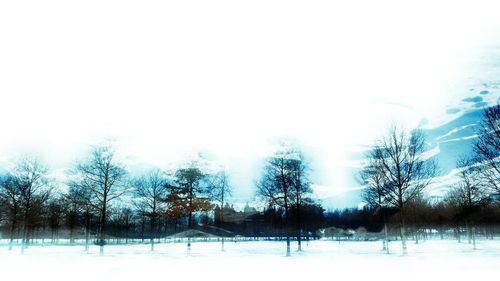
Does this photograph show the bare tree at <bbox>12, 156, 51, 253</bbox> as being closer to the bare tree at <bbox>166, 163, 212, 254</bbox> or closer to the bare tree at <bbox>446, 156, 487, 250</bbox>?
the bare tree at <bbox>166, 163, 212, 254</bbox>

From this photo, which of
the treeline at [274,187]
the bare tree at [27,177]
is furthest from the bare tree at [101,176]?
the bare tree at [27,177]

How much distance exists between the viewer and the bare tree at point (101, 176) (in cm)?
3447

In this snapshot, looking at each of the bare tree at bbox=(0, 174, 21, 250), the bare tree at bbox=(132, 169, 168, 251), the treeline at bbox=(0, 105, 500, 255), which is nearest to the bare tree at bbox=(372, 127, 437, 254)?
the treeline at bbox=(0, 105, 500, 255)

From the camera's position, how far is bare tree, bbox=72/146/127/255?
34.5 m

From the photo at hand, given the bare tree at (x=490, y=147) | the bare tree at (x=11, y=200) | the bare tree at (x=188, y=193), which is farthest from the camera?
the bare tree at (x=11, y=200)

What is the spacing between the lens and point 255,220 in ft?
311

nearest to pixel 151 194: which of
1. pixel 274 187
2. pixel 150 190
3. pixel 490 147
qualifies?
pixel 150 190

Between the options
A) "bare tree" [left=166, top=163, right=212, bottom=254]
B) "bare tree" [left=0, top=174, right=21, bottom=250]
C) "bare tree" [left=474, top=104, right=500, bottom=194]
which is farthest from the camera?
"bare tree" [left=0, top=174, right=21, bottom=250]

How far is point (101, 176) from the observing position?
1358 inches

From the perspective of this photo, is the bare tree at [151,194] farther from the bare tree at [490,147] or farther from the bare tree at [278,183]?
the bare tree at [490,147]

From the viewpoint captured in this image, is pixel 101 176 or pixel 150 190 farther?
pixel 150 190

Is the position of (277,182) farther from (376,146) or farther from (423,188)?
(423,188)

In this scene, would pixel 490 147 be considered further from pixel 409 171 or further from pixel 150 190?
pixel 150 190

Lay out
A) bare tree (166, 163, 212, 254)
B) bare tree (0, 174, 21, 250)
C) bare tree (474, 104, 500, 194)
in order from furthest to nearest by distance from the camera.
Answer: bare tree (0, 174, 21, 250) → bare tree (166, 163, 212, 254) → bare tree (474, 104, 500, 194)
